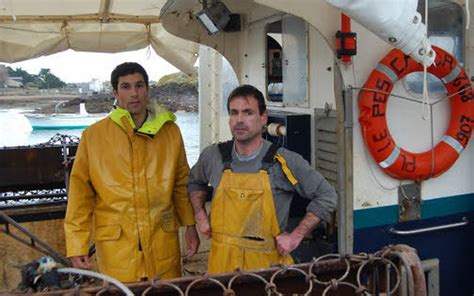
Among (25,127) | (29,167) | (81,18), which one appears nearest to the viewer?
(29,167)

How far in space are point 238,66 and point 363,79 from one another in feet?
7.31

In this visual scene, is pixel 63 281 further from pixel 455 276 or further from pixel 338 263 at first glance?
pixel 455 276

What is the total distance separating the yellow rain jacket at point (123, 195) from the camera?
2.68 metres

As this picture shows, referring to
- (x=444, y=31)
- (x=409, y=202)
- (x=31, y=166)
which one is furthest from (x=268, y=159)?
(x=31, y=166)

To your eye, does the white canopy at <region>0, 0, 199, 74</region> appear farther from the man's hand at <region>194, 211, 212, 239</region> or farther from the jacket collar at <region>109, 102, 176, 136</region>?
the man's hand at <region>194, 211, 212, 239</region>

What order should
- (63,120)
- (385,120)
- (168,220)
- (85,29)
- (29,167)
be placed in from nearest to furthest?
(168,220), (385,120), (29,167), (85,29), (63,120)

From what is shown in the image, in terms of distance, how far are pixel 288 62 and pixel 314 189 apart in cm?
184

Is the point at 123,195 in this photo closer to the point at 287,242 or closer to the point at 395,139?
the point at 287,242

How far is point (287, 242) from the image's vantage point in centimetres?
244

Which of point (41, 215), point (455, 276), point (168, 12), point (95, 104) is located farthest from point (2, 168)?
point (95, 104)

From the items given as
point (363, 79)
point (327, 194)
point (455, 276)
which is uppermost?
point (363, 79)

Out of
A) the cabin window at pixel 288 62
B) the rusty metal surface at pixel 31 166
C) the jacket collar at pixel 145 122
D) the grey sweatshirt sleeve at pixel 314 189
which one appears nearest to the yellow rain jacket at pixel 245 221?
the grey sweatshirt sleeve at pixel 314 189

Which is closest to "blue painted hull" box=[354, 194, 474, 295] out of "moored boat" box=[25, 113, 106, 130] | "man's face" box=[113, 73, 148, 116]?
"man's face" box=[113, 73, 148, 116]

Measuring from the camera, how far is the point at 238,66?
5.27m
